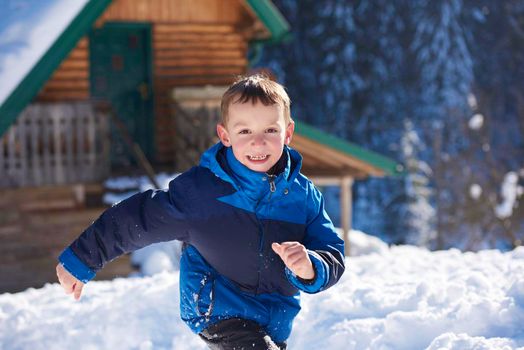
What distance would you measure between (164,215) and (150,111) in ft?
37.1

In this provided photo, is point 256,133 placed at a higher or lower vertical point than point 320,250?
higher

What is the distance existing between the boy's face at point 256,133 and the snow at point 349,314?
1.65 meters

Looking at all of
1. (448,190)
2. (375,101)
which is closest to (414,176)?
(448,190)

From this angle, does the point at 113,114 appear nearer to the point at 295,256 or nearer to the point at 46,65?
the point at 46,65

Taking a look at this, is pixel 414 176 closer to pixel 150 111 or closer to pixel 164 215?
pixel 150 111

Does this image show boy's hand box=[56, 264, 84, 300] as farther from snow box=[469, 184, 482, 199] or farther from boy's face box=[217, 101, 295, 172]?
snow box=[469, 184, 482, 199]

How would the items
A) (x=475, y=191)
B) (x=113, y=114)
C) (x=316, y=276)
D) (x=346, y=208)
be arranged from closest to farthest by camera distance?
(x=316, y=276), (x=113, y=114), (x=346, y=208), (x=475, y=191)

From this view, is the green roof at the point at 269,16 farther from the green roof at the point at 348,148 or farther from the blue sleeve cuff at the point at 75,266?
the blue sleeve cuff at the point at 75,266

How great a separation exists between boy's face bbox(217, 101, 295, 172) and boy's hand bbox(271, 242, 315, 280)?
20.7 inches

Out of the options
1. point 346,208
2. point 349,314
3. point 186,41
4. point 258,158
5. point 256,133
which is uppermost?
point 256,133

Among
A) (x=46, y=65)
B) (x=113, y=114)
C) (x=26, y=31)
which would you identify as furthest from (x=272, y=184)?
(x=113, y=114)

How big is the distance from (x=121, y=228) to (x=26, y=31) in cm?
721

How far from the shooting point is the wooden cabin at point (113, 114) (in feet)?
40.1

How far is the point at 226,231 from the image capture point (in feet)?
13.6
